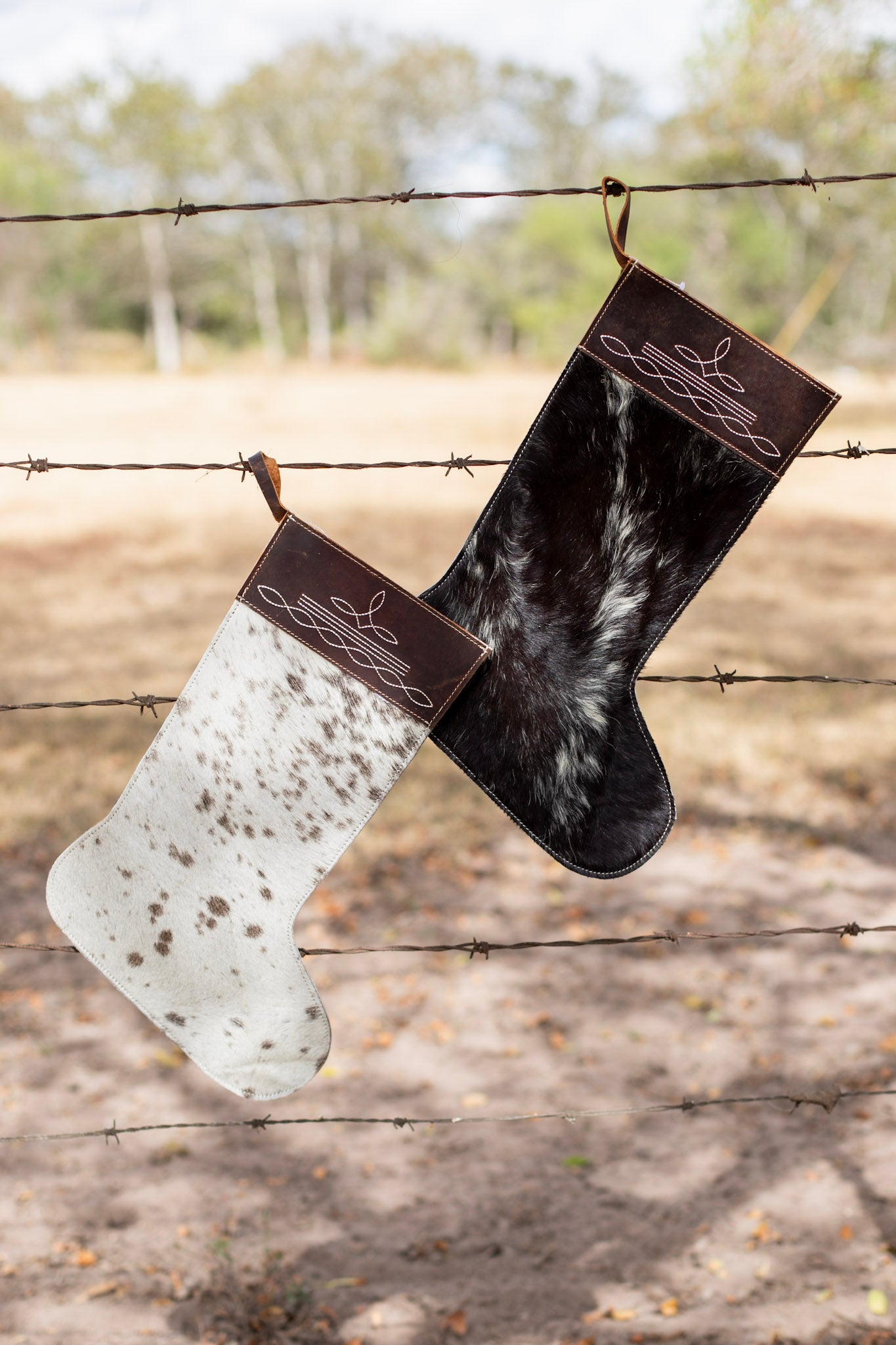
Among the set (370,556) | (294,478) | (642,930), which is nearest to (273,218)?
(294,478)

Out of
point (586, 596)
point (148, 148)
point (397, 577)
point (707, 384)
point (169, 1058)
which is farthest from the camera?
point (148, 148)

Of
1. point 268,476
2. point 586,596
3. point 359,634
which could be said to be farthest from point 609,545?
point 268,476

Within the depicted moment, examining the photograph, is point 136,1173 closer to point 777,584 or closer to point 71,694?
point 71,694

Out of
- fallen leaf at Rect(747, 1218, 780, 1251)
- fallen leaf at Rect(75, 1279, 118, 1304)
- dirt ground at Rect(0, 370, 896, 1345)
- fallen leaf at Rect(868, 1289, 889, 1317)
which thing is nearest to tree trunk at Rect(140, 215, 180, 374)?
dirt ground at Rect(0, 370, 896, 1345)

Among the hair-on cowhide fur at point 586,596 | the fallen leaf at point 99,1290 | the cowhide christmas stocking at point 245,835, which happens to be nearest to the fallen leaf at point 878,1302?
the hair-on cowhide fur at point 586,596

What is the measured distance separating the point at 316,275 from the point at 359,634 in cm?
3085

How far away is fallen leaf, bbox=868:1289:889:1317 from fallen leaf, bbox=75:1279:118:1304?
162 centimetres

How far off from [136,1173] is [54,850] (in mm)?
1828

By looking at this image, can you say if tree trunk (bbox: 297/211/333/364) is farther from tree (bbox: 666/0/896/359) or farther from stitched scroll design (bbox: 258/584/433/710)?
stitched scroll design (bbox: 258/584/433/710)

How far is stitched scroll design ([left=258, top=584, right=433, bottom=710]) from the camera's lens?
5.24ft

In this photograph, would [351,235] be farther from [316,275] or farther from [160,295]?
[160,295]

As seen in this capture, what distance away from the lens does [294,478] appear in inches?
495

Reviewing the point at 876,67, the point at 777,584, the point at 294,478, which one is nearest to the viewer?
the point at 876,67

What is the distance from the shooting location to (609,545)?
5.30 feet
